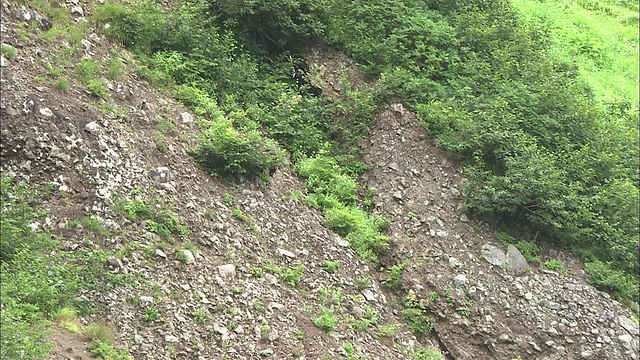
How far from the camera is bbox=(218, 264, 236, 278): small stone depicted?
7.86m

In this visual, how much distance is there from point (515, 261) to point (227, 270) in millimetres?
5552

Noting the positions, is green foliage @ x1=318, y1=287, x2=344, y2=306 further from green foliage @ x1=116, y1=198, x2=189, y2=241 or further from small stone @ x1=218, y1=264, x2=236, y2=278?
green foliage @ x1=116, y1=198, x2=189, y2=241

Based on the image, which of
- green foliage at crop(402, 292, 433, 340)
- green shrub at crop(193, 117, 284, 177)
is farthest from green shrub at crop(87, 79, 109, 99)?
green foliage at crop(402, 292, 433, 340)

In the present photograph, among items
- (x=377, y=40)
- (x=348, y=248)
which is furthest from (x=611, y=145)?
(x=348, y=248)

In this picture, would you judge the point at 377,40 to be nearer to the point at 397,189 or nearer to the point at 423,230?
the point at 397,189

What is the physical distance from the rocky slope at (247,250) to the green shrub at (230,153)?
217 mm

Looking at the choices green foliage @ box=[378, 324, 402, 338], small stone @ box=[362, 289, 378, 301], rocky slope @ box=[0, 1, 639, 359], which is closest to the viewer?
rocky slope @ box=[0, 1, 639, 359]

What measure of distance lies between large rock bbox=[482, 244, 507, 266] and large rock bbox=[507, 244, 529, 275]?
0.12m

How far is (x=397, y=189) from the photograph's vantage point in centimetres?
1123

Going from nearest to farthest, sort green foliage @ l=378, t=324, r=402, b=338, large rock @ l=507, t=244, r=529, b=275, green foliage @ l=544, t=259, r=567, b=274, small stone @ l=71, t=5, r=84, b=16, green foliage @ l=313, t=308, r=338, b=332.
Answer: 1. green foliage @ l=313, t=308, r=338, b=332
2. green foliage @ l=378, t=324, r=402, b=338
3. small stone @ l=71, t=5, r=84, b=16
4. large rock @ l=507, t=244, r=529, b=275
5. green foliage @ l=544, t=259, r=567, b=274

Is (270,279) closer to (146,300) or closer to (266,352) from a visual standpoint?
(266,352)

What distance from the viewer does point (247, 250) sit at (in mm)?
8477

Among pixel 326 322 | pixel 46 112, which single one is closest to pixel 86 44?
pixel 46 112

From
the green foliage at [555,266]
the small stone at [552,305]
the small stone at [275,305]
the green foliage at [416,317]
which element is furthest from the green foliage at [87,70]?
the green foliage at [555,266]
